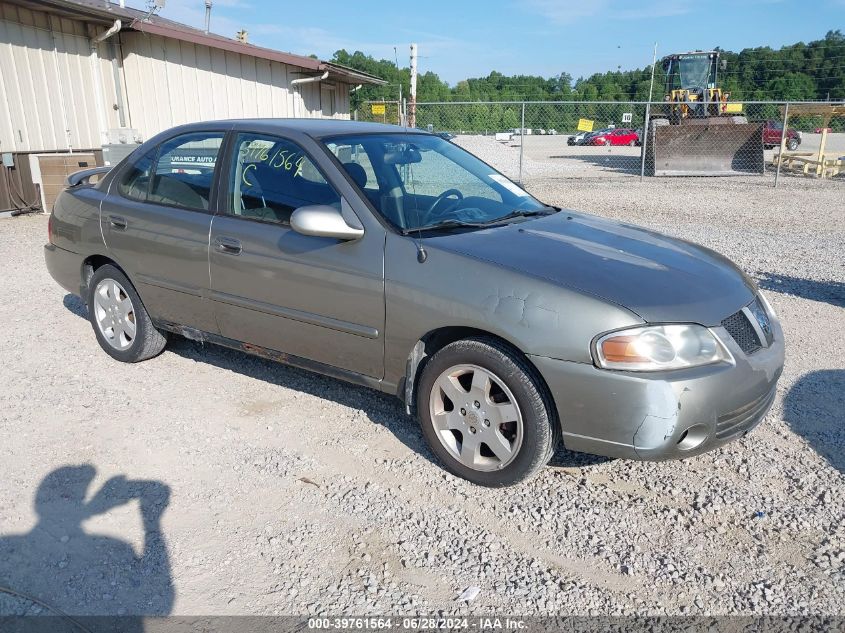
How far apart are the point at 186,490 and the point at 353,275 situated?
134cm

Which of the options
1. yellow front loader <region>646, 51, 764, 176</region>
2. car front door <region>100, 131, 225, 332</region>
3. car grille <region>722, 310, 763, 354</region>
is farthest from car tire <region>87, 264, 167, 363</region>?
yellow front loader <region>646, 51, 764, 176</region>

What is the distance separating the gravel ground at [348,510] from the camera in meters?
2.64

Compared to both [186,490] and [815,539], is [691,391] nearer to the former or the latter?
[815,539]

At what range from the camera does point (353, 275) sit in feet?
11.5

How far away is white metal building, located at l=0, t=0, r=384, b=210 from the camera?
11.1 m

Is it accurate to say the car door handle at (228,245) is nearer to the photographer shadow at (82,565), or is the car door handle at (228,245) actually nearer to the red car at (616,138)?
the photographer shadow at (82,565)

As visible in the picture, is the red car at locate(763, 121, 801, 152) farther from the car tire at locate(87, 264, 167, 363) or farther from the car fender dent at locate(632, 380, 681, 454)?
the car fender dent at locate(632, 380, 681, 454)

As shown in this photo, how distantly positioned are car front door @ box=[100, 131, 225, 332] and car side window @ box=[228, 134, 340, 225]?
211mm

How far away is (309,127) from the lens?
13.4ft

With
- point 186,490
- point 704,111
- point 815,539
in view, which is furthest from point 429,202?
point 704,111

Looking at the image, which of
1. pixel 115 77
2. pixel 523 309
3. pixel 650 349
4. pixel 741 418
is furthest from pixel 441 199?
pixel 115 77

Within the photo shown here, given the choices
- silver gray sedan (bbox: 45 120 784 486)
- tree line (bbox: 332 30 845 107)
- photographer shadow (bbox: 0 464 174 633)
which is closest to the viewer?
photographer shadow (bbox: 0 464 174 633)

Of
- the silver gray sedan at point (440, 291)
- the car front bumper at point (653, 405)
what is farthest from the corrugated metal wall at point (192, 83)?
the car front bumper at point (653, 405)

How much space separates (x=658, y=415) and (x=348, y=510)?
1.46 m
